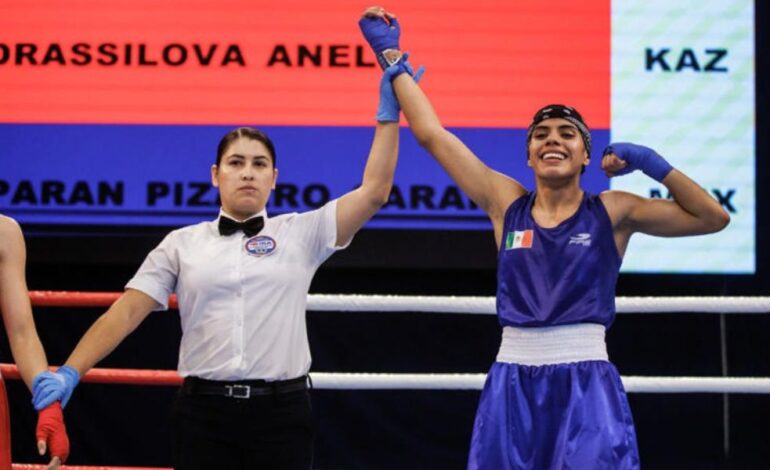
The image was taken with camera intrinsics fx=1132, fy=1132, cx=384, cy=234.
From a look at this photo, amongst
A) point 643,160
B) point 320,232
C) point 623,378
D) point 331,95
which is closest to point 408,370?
point 331,95

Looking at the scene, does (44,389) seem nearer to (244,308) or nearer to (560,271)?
(244,308)

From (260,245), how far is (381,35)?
1.86 feet

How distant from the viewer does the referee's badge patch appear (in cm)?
234

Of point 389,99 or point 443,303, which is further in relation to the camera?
point 443,303

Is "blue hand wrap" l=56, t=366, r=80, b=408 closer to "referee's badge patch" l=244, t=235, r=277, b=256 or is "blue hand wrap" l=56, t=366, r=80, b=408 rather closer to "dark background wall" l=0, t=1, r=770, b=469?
"referee's badge patch" l=244, t=235, r=277, b=256

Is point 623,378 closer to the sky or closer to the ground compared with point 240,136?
closer to the ground

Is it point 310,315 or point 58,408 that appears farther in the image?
point 310,315

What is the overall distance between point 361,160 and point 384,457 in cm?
111

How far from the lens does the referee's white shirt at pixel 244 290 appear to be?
7.47 ft

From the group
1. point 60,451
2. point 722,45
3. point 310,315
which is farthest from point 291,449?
point 722,45

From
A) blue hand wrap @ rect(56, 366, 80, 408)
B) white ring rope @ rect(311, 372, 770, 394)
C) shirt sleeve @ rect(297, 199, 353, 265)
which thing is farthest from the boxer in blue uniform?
blue hand wrap @ rect(56, 366, 80, 408)

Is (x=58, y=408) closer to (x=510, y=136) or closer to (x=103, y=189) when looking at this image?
(x=103, y=189)

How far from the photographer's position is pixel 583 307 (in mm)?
2285

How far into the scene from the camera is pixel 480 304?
3094 millimetres
